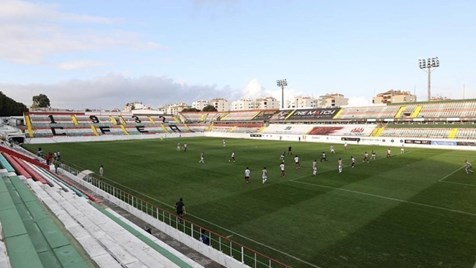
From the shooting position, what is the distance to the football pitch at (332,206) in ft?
40.4

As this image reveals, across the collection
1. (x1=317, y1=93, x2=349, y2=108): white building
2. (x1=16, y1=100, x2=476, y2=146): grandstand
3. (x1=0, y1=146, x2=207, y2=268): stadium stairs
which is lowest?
(x1=0, y1=146, x2=207, y2=268): stadium stairs

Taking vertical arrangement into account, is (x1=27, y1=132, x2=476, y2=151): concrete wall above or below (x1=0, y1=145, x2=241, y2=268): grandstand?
below

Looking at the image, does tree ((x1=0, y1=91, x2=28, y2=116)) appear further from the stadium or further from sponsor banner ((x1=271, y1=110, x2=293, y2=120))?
sponsor banner ((x1=271, y1=110, x2=293, y2=120))

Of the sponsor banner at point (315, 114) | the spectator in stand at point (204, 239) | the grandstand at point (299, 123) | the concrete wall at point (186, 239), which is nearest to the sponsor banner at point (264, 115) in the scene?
the grandstand at point (299, 123)

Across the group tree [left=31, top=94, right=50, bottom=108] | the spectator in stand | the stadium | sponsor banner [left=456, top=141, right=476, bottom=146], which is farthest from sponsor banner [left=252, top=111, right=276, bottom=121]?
tree [left=31, top=94, right=50, bottom=108]

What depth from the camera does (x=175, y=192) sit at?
21.7 m

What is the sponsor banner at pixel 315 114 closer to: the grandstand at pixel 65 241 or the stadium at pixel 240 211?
the stadium at pixel 240 211

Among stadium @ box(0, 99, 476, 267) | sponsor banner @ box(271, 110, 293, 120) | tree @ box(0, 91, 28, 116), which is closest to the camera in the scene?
stadium @ box(0, 99, 476, 267)

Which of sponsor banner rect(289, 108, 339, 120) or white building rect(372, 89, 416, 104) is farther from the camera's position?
white building rect(372, 89, 416, 104)

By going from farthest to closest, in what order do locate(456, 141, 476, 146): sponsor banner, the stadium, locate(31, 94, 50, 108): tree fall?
locate(31, 94, 50, 108): tree, locate(456, 141, 476, 146): sponsor banner, the stadium

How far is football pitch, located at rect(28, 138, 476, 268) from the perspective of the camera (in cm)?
1230

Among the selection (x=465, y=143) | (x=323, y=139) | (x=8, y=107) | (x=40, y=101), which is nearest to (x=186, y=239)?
(x=465, y=143)

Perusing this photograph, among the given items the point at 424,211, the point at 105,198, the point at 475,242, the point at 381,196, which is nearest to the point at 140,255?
the point at 475,242

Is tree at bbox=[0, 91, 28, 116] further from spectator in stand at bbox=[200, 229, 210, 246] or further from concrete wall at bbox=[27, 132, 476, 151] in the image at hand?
spectator in stand at bbox=[200, 229, 210, 246]
